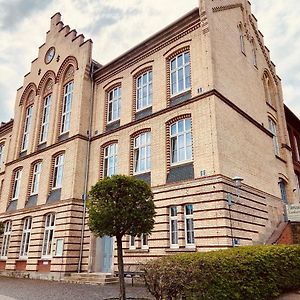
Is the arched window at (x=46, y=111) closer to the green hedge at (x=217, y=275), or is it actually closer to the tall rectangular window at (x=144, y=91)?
the tall rectangular window at (x=144, y=91)

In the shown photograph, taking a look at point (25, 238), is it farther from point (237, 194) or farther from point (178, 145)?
point (237, 194)

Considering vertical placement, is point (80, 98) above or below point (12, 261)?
above

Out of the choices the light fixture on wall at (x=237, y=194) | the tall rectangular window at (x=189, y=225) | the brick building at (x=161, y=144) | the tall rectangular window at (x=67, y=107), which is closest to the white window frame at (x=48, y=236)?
the brick building at (x=161, y=144)

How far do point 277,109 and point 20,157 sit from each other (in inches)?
771

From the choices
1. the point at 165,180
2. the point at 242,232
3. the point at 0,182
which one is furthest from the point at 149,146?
the point at 0,182

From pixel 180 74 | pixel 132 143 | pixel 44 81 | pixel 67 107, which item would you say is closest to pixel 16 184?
pixel 67 107

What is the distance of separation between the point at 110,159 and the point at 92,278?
673 centimetres

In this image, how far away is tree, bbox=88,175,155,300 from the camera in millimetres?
9016

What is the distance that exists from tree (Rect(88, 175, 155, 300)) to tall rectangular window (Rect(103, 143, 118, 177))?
26.5ft

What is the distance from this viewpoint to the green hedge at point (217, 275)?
6363mm

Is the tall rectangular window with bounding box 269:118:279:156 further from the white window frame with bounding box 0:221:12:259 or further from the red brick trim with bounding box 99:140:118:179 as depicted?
the white window frame with bounding box 0:221:12:259

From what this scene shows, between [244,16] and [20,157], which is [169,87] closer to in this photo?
[244,16]

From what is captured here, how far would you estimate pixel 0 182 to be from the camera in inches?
1070

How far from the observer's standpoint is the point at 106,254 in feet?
54.6
